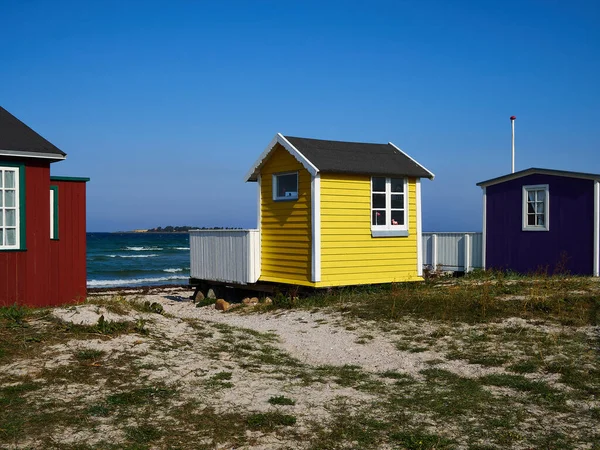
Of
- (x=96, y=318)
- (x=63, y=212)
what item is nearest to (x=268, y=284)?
(x=63, y=212)

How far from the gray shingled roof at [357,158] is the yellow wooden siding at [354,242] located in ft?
0.98

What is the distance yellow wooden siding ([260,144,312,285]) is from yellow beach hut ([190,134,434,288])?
3cm

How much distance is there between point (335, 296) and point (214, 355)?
6771mm

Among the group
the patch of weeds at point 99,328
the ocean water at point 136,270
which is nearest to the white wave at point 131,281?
the ocean water at point 136,270

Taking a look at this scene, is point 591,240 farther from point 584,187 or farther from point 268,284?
point 268,284

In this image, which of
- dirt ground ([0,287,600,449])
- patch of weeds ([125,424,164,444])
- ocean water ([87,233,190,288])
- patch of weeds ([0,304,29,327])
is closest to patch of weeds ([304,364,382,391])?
dirt ground ([0,287,600,449])

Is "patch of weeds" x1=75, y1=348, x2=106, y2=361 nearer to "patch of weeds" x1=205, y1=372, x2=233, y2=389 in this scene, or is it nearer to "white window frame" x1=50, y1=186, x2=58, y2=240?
"patch of weeds" x1=205, y1=372, x2=233, y2=389

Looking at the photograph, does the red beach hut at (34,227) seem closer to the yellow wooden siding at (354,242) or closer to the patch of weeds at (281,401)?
the yellow wooden siding at (354,242)

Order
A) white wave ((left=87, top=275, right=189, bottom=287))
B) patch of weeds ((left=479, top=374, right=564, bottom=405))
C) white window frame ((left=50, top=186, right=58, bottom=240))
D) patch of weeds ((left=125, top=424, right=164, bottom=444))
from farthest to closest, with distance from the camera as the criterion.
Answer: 1. white wave ((left=87, top=275, right=189, bottom=287))
2. white window frame ((left=50, top=186, right=58, bottom=240))
3. patch of weeds ((left=479, top=374, right=564, bottom=405))
4. patch of weeds ((left=125, top=424, right=164, bottom=444))

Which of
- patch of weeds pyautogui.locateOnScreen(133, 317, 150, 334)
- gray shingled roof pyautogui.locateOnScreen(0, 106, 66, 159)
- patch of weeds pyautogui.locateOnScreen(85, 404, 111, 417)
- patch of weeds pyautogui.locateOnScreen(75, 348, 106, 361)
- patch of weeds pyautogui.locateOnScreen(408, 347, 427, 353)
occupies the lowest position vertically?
patch of weeds pyautogui.locateOnScreen(408, 347, 427, 353)

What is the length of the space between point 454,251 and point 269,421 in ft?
59.0

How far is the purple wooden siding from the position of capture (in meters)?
18.9

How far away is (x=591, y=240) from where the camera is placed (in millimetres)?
18672

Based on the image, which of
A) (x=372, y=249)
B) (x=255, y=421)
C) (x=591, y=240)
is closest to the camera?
(x=255, y=421)
